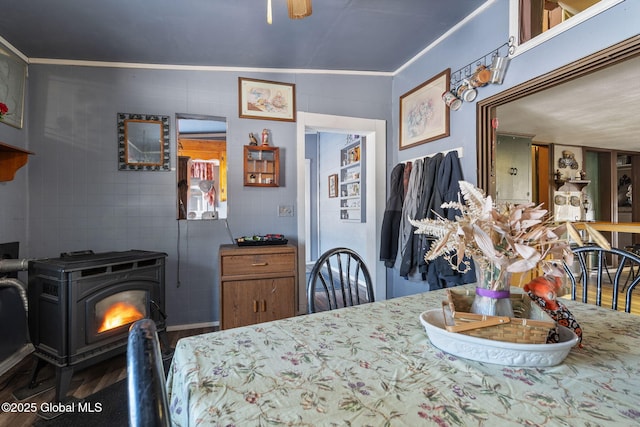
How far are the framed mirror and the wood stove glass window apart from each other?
1.09 metres

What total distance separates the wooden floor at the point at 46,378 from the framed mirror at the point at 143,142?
1490 millimetres

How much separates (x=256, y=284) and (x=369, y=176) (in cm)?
155

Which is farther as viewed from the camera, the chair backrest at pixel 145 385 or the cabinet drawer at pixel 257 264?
the cabinet drawer at pixel 257 264

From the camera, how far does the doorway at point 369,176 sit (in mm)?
2938

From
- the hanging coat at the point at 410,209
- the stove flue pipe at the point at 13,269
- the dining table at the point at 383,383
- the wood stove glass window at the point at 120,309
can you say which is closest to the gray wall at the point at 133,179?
the stove flue pipe at the point at 13,269

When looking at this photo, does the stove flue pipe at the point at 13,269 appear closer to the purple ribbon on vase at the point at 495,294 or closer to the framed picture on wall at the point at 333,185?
the purple ribbon on vase at the point at 495,294

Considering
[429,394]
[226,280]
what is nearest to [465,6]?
[429,394]

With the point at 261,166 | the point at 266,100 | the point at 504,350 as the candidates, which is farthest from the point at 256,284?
the point at 504,350

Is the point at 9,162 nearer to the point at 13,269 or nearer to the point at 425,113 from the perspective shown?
the point at 13,269

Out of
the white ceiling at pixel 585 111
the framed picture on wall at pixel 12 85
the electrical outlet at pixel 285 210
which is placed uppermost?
the white ceiling at pixel 585 111

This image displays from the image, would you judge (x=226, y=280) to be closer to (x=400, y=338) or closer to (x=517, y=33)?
(x=400, y=338)

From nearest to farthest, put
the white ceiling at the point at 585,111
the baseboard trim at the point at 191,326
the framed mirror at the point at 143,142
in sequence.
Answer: the framed mirror at the point at 143,142
the baseboard trim at the point at 191,326
the white ceiling at the point at 585,111

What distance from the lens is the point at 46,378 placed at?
1.95 m

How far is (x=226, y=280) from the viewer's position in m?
2.39
